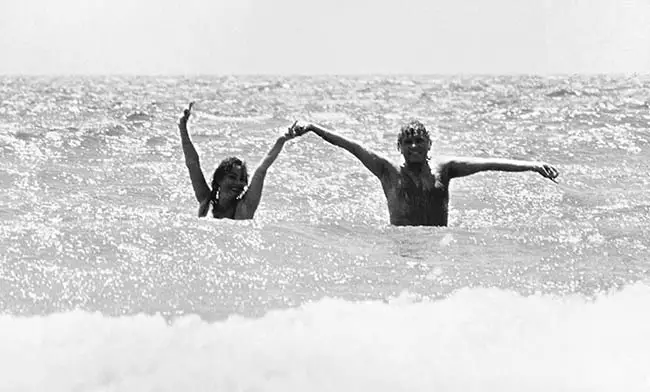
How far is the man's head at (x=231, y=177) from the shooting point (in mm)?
7723

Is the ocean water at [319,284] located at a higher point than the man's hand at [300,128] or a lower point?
lower

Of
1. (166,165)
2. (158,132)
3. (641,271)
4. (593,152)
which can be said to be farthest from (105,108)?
(641,271)

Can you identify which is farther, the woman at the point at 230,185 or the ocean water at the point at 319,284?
the woman at the point at 230,185

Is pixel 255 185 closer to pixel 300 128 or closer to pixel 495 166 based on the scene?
pixel 300 128

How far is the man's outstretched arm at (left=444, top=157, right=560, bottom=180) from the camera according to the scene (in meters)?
6.93

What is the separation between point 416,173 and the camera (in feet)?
24.5

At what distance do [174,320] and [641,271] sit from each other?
307 centimetres

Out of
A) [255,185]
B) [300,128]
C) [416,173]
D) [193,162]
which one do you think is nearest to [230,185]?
[255,185]

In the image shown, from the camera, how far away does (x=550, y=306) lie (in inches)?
188

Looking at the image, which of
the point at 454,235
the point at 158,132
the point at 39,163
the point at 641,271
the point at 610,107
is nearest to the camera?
the point at 641,271

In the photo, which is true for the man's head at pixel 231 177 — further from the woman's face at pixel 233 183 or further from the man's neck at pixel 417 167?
the man's neck at pixel 417 167

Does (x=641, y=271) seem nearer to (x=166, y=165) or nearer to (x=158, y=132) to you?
(x=166, y=165)

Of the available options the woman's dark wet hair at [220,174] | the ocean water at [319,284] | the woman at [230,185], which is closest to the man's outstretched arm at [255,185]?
the woman at [230,185]

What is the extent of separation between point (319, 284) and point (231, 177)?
226 cm
